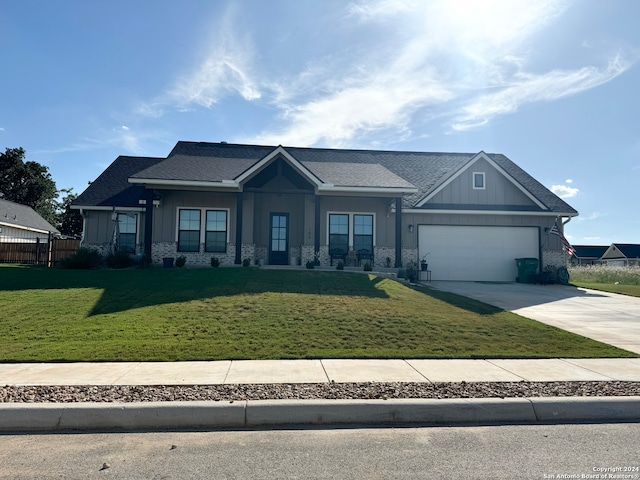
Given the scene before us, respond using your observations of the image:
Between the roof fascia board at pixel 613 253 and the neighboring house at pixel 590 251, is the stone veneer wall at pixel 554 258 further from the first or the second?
the neighboring house at pixel 590 251

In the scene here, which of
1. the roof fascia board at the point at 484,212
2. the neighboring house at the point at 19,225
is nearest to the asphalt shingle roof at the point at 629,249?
the roof fascia board at the point at 484,212

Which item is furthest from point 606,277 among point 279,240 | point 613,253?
point 613,253

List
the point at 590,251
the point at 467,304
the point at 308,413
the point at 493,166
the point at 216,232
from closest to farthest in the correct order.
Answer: the point at 308,413, the point at 467,304, the point at 216,232, the point at 493,166, the point at 590,251

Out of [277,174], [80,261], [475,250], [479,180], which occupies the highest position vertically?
[479,180]

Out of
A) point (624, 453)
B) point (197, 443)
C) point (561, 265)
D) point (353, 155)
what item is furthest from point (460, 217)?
point (197, 443)

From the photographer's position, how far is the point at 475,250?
1944 cm

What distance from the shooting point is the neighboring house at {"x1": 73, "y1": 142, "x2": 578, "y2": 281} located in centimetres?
1720

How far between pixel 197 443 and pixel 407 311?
22.3ft

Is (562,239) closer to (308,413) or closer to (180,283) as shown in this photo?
(180,283)

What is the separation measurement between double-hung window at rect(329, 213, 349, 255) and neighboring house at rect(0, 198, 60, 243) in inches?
863

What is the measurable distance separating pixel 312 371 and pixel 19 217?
37037 millimetres

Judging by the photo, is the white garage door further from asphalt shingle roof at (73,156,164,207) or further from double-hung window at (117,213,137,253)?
asphalt shingle roof at (73,156,164,207)

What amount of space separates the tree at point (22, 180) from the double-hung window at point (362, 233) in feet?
146

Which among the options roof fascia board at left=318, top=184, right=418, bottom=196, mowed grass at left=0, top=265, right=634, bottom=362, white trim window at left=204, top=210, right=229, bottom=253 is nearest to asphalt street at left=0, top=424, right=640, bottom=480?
mowed grass at left=0, top=265, right=634, bottom=362
